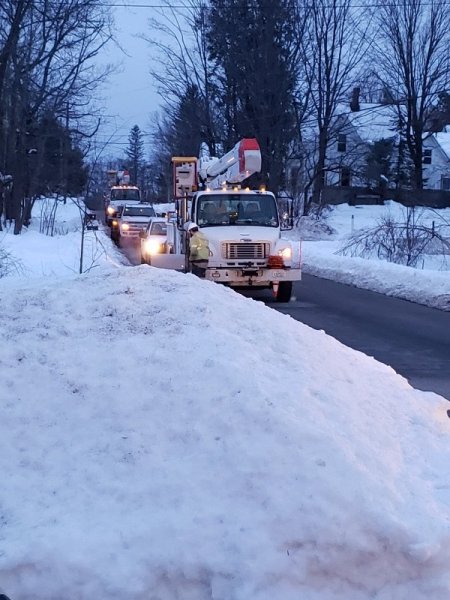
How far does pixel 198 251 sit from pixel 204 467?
12.3 meters

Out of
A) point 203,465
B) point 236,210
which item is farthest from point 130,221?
point 203,465

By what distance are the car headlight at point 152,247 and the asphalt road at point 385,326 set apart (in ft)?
12.1

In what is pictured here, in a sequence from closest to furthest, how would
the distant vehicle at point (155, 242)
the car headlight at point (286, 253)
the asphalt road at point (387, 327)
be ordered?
the asphalt road at point (387, 327)
the car headlight at point (286, 253)
the distant vehicle at point (155, 242)

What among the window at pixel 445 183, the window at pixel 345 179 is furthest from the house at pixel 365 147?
the window at pixel 445 183

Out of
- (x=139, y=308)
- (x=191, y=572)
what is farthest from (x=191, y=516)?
(x=139, y=308)

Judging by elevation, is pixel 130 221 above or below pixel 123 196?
below

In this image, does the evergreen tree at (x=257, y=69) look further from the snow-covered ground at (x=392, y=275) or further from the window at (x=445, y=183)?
the window at (x=445, y=183)

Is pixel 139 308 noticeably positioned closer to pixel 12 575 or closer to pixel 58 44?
pixel 12 575

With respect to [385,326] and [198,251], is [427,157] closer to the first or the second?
[198,251]

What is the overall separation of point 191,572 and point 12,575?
2.62 feet

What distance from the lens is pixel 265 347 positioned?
5863mm

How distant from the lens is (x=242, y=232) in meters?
16.7

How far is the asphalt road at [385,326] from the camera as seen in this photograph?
32.9ft

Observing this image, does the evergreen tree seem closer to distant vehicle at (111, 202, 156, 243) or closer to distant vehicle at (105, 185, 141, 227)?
distant vehicle at (105, 185, 141, 227)
